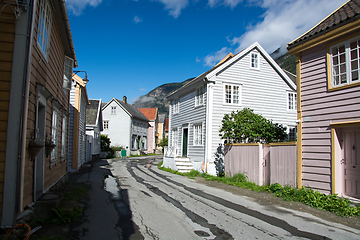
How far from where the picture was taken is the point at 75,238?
16.4 feet

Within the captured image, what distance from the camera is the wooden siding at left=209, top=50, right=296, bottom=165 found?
16.9m

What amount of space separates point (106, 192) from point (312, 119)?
7.79 m

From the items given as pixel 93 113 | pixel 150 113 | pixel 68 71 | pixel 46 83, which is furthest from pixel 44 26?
pixel 150 113

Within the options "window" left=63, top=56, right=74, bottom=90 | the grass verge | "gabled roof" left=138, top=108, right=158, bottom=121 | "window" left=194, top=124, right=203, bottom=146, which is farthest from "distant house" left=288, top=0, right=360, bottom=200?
"gabled roof" left=138, top=108, right=158, bottom=121

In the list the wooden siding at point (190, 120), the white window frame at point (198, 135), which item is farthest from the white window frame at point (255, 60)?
the white window frame at point (198, 135)

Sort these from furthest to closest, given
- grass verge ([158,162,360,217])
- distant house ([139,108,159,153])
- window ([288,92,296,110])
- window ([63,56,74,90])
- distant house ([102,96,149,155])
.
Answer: distant house ([139,108,159,153])
distant house ([102,96,149,155])
window ([288,92,296,110])
window ([63,56,74,90])
grass verge ([158,162,360,217])

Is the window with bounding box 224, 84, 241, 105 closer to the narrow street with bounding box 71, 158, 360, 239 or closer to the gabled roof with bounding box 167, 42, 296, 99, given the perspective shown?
the gabled roof with bounding box 167, 42, 296, 99

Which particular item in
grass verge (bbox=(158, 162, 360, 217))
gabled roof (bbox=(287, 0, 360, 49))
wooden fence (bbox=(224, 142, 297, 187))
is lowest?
grass verge (bbox=(158, 162, 360, 217))

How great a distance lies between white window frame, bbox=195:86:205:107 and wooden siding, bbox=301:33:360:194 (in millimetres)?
8617

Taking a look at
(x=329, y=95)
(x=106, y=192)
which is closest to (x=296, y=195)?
(x=329, y=95)

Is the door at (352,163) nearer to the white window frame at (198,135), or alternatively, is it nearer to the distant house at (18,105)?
the distant house at (18,105)

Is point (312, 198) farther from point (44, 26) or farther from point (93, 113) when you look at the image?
point (93, 113)

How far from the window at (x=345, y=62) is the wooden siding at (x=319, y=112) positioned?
0.79 feet

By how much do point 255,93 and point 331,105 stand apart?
386 inches
